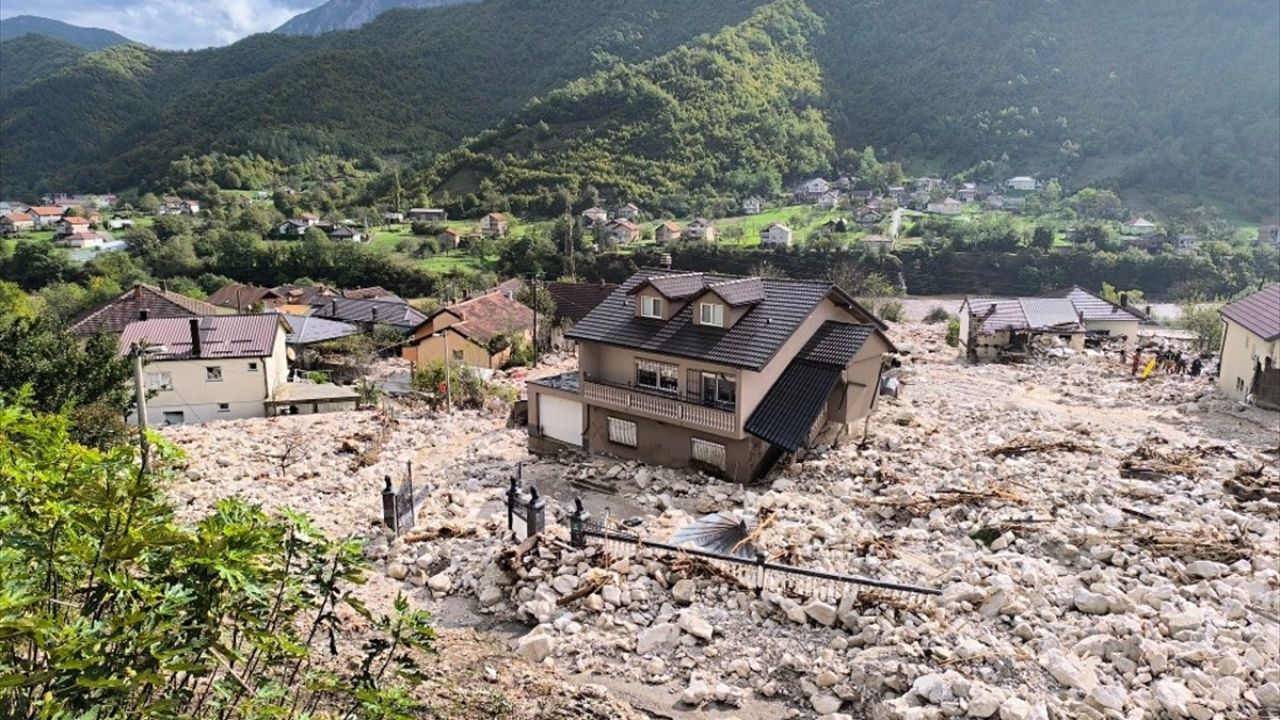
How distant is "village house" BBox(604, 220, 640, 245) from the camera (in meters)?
104

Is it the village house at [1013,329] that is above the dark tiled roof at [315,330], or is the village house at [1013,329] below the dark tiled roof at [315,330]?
above

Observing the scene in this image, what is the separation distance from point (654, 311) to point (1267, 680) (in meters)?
16.4

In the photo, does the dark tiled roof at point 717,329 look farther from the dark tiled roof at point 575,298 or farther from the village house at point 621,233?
the village house at point 621,233

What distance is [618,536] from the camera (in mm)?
15438

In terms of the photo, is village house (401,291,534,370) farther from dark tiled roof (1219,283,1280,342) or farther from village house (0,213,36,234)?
village house (0,213,36,234)

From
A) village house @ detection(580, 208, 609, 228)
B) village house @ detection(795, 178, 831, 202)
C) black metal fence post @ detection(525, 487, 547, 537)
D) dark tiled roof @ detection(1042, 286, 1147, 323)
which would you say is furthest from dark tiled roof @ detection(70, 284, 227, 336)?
village house @ detection(795, 178, 831, 202)

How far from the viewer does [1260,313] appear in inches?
1195

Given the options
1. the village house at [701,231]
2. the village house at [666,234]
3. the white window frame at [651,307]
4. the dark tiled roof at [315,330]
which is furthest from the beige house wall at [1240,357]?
the village house at [701,231]

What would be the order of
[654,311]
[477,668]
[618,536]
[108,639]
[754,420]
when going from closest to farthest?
[108,639], [477,668], [618,536], [754,420], [654,311]

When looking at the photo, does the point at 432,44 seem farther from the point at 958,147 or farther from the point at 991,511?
the point at 991,511

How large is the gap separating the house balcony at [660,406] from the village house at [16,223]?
13228cm

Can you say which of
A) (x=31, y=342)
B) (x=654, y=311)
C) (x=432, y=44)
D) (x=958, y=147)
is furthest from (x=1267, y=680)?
(x=432, y=44)

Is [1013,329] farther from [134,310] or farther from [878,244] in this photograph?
[878,244]

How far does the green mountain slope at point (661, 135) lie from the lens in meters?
130
